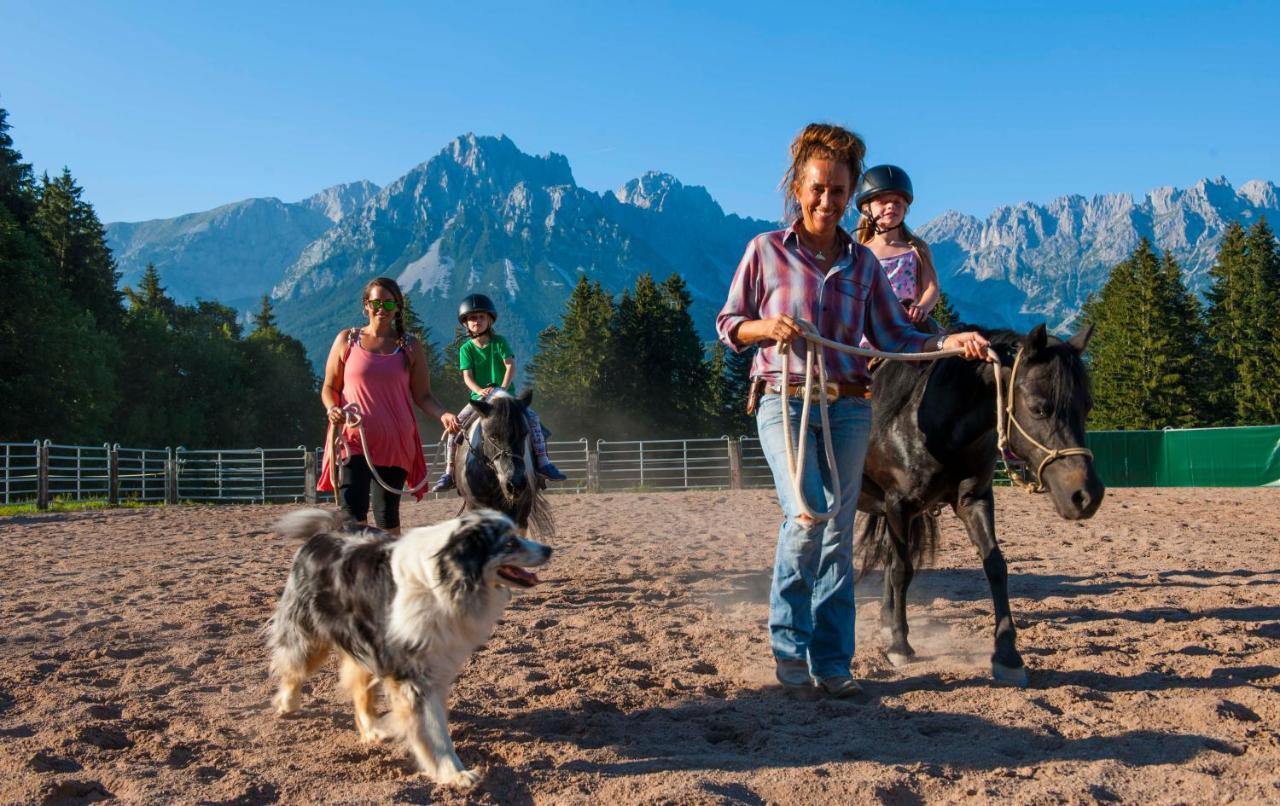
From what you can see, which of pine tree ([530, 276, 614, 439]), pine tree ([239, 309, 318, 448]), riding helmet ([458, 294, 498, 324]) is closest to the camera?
riding helmet ([458, 294, 498, 324])

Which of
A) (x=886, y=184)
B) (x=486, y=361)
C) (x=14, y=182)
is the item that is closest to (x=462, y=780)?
(x=886, y=184)

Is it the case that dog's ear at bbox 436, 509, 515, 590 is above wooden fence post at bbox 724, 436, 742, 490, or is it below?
above

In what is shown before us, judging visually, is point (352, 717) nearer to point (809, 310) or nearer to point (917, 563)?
point (809, 310)

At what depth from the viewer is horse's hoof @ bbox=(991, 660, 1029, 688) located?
4230 mm

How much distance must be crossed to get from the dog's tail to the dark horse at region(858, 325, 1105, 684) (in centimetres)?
290

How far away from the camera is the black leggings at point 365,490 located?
217 inches

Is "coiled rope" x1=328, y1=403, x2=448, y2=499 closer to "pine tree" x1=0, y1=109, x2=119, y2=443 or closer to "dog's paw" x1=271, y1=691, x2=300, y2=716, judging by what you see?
"dog's paw" x1=271, y1=691, x2=300, y2=716

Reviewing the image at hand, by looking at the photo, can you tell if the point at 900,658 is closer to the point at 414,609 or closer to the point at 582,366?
the point at 414,609

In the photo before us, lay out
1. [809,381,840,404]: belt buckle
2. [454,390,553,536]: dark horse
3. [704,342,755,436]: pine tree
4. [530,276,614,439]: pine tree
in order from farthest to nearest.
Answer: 1. [704,342,755,436]: pine tree
2. [530,276,614,439]: pine tree
3. [454,390,553,536]: dark horse
4. [809,381,840,404]: belt buckle

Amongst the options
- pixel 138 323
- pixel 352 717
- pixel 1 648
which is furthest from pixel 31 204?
pixel 352 717

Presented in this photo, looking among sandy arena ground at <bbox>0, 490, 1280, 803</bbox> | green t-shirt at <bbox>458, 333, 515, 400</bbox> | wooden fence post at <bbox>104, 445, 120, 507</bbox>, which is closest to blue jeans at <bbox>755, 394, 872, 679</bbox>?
sandy arena ground at <bbox>0, 490, 1280, 803</bbox>

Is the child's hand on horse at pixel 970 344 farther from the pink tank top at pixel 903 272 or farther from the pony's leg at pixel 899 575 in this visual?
the pink tank top at pixel 903 272


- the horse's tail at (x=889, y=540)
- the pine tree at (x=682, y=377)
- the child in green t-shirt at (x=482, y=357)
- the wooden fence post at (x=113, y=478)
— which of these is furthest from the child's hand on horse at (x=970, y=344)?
the pine tree at (x=682, y=377)

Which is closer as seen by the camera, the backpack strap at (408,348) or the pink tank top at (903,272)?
the pink tank top at (903,272)
